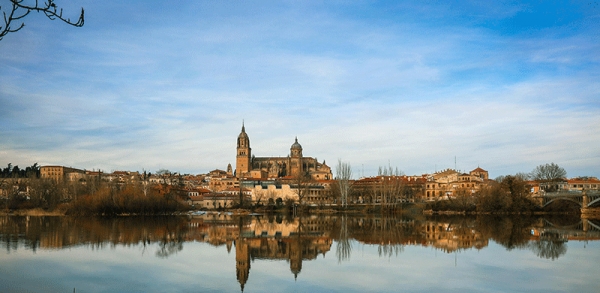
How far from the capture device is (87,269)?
17.2 metres

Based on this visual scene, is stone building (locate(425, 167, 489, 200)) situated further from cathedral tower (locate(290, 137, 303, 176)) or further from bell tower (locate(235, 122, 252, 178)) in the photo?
bell tower (locate(235, 122, 252, 178))

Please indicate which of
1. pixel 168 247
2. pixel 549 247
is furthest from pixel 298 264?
pixel 549 247

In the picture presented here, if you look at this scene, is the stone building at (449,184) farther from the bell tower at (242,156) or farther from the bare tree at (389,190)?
the bell tower at (242,156)

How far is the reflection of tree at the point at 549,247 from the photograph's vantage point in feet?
69.2

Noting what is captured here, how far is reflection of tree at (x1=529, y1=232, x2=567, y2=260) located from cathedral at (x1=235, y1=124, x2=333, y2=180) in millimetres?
103317

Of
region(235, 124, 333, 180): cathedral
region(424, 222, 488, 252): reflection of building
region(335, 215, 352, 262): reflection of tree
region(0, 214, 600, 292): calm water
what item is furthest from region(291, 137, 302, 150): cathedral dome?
region(0, 214, 600, 292): calm water

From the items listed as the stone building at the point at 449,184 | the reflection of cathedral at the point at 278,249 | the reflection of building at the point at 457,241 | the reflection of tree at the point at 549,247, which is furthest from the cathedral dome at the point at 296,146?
the reflection of tree at the point at 549,247

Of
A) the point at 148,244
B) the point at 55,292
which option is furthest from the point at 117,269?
the point at 148,244

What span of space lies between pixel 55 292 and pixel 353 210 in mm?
59562

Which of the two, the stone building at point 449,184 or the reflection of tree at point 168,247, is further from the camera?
the stone building at point 449,184

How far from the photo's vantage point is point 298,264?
18.8 metres

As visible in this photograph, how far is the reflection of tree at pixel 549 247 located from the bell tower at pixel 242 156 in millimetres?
108764

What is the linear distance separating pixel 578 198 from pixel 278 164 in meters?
81.3

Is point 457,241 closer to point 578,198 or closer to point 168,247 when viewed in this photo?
point 168,247
